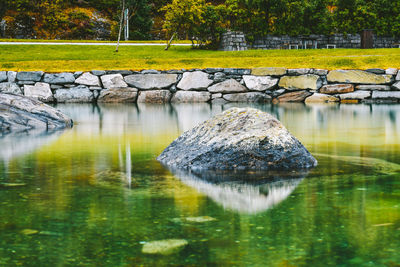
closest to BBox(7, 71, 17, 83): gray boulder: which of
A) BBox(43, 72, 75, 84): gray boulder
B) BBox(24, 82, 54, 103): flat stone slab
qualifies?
BBox(24, 82, 54, 103): flat stone slab

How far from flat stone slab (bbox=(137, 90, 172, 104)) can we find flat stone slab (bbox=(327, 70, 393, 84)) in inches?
193

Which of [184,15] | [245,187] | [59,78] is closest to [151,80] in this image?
[59,78]

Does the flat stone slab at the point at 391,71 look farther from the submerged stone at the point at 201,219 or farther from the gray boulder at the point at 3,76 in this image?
the submerged stone at the point at 201,219

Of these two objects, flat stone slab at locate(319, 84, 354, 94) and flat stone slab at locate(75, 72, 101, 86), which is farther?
flat stone slab at locate(75, 72, 101, 86)

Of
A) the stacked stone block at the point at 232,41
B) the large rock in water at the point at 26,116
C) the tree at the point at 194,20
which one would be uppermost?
the tree at the point at 194,20

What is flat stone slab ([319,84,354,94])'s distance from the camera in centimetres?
1747

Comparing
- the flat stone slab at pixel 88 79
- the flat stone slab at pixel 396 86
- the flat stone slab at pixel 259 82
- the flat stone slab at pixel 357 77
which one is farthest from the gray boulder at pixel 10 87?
the flat stone slab at pixel 396 86

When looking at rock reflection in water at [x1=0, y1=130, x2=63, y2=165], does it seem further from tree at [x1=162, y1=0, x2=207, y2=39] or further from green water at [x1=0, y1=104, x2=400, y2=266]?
tree at [x1=162, y1=0, x2=207, y2=39]

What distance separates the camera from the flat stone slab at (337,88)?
17469 mm

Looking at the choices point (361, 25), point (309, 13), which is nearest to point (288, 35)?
point (309, 13)

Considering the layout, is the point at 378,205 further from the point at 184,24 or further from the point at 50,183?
the point at 184,24

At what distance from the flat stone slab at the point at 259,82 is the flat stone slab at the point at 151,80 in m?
2.20

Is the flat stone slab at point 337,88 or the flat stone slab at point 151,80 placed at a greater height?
the flat stone slab at point 151,80

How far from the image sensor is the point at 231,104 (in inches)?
675
